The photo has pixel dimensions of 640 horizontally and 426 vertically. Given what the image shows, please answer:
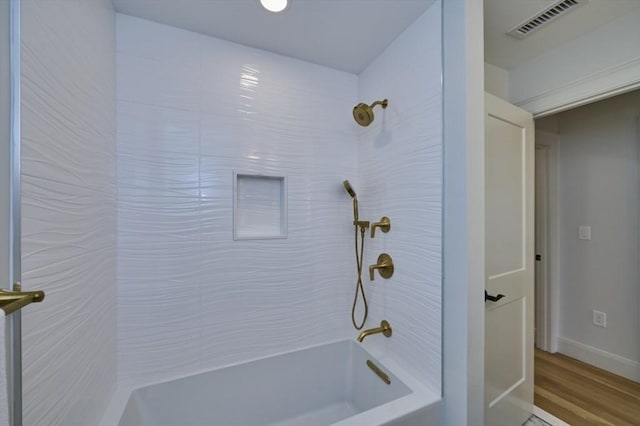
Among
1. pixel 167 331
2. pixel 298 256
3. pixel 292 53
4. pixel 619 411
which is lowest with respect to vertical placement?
pixel 619 411

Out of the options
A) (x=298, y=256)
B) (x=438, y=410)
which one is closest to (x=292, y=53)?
(x=298, y=256)

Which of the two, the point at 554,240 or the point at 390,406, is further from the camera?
the point at 554,240

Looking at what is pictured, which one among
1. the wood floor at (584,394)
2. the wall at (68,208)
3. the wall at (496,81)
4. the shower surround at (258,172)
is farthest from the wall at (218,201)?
the wood floor at (584,394)

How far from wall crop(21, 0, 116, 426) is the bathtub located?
9.3 inches

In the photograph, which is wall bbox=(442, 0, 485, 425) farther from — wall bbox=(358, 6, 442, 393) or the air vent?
the air vent

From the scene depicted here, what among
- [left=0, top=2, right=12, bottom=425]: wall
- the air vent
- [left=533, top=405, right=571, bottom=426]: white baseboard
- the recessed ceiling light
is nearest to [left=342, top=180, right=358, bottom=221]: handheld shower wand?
the recessed ceiling light

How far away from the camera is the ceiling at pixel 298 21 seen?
1.22m

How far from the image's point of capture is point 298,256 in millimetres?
1609

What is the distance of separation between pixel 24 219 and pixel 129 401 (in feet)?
3.32

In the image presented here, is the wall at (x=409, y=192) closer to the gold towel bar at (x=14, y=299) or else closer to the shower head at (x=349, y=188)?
the shower head at (x=349, y=188)

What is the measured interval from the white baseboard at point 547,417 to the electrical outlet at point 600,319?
1009 mm

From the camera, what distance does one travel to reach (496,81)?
183 centimetres

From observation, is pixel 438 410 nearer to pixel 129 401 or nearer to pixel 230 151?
pixel 129 401

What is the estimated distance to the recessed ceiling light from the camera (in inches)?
46.8
